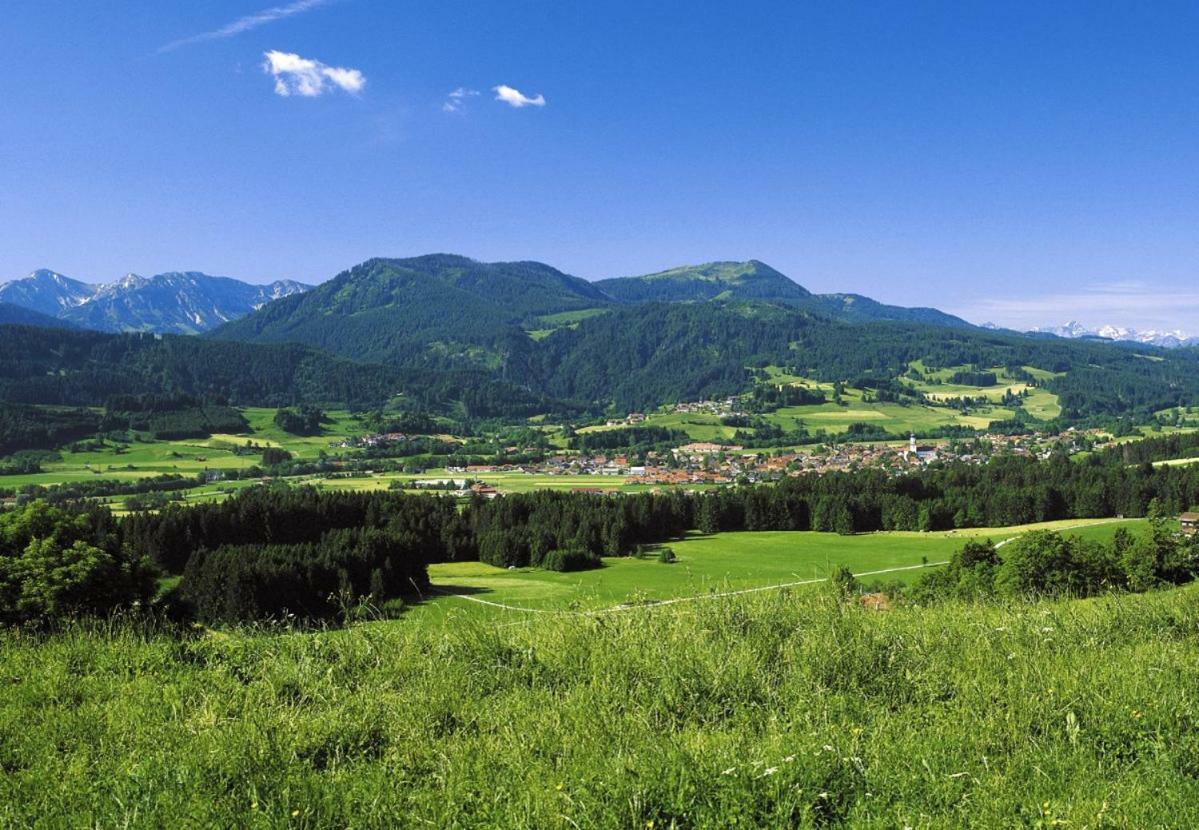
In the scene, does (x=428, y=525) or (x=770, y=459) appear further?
(x=770, y=459)

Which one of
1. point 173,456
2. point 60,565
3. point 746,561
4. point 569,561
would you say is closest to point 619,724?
point 60,565

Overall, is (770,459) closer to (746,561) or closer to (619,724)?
(746,561)

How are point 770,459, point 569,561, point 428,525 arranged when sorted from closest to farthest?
point 569,561 → point 428,525 → point 770,459

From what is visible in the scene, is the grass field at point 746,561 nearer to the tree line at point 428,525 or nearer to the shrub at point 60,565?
the tree line at point 428,525

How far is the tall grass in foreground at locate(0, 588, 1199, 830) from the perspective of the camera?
12.6 ft

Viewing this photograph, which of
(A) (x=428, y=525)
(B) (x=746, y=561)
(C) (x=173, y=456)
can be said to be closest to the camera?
(B) (x=746, y=561)

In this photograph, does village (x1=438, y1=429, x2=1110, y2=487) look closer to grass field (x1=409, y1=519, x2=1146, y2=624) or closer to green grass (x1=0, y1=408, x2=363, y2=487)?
grass field (x1=409, y1=519, x2=1146, y2=624)

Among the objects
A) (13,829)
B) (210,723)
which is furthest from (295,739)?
(13,829)

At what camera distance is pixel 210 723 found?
4863 mm

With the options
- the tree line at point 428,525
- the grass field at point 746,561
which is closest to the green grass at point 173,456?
the tree line at point 428,525

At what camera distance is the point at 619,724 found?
4754mm

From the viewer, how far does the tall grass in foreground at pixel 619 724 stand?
383cm

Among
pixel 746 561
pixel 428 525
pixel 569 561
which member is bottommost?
pixel 569 561

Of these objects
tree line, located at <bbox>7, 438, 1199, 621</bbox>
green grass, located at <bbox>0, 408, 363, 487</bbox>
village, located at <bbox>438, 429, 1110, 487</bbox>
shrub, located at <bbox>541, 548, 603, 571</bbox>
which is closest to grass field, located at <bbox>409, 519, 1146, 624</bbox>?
shrub, located at <bbox>541, 548, 603, 571</bbox>
